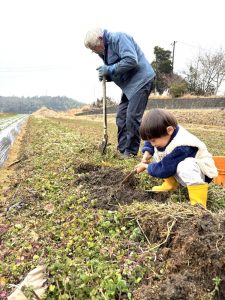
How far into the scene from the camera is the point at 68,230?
3.19 metres

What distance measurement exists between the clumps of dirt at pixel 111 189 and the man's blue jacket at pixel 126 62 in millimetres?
1602

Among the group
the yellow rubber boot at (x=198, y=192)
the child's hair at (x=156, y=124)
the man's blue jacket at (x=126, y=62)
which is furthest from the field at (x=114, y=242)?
the man's blue jacket at (x=126, y=62)

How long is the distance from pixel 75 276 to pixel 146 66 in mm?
4318

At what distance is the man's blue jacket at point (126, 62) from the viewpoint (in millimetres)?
5824

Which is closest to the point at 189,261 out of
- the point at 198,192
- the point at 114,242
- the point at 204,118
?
the point at 114,242

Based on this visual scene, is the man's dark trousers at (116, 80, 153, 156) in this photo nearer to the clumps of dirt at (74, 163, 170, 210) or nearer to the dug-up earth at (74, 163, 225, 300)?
the clumps of dirt at (74, 163, 170, 210)

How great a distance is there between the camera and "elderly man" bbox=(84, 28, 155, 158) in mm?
5828

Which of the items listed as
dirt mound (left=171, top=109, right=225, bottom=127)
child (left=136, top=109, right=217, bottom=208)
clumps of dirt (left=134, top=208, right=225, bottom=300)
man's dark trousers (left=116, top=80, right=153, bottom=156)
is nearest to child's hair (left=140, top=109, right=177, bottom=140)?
child (left=136, top=109, right=217, bottom=208)

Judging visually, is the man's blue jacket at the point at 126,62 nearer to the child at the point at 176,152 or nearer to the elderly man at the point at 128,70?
the elderly man at the point at 128,70

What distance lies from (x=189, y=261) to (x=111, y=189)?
1.65 meters

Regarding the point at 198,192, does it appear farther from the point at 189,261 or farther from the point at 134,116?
the point at 134,116

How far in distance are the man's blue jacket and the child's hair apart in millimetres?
2330

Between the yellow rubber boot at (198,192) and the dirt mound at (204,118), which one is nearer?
the yellow rubber boot at (198,192)

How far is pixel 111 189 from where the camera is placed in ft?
13.3
